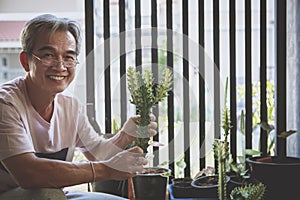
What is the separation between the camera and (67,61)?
1582 millimetres

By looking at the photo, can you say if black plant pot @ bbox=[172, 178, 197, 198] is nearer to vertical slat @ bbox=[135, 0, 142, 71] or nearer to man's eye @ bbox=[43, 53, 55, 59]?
vertical slat @ bbox=[135, 0, 142, 71]

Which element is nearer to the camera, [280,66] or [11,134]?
[11,134]

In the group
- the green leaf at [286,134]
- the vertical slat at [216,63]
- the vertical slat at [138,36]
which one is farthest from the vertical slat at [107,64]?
the green leaf at [286,134]

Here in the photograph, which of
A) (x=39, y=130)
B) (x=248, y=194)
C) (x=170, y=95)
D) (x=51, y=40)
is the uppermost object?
(x=51, y=40)

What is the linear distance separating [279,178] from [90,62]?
1.07 meters

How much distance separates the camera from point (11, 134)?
1.41 m

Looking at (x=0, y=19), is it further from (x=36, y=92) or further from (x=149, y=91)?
(x=149, y=91)

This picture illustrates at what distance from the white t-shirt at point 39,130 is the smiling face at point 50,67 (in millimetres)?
76

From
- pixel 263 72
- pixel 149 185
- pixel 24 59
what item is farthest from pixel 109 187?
pixel 263 72

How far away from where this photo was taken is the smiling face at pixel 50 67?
1.53m

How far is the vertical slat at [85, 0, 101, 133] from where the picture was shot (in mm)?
2150

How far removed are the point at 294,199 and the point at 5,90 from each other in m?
1.34

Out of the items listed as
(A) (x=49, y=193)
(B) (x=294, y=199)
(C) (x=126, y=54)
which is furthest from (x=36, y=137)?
(B) (x=294, y=199)

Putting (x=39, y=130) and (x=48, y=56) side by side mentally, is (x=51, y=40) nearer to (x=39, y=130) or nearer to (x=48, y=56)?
(x=48, y=56)
